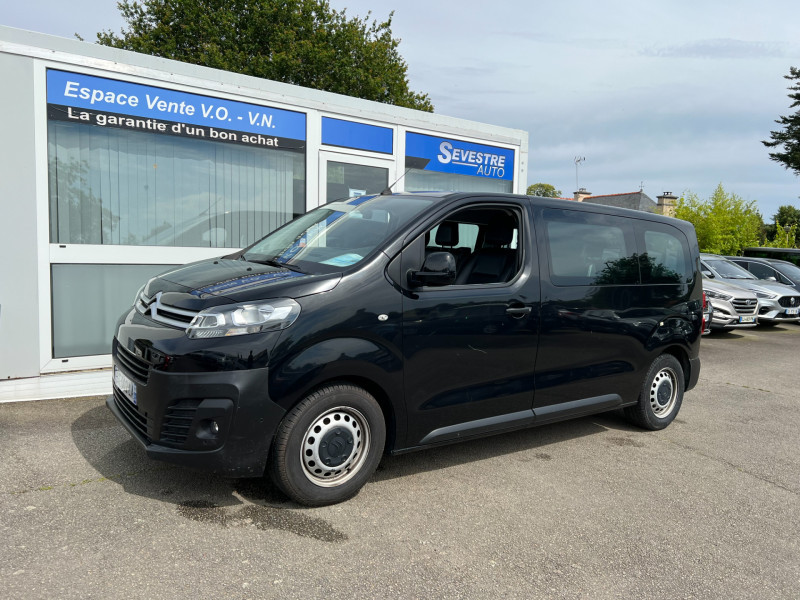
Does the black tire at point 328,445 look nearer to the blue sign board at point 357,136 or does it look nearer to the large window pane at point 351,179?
the large window pane at point 351,179

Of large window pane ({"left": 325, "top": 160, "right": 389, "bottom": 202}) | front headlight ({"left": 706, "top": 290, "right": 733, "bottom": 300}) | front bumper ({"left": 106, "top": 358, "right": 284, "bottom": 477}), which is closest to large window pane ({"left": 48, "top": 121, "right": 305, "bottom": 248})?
large window pane ({"left": 325, "top": 160, "right": 389, "bottom": 202})

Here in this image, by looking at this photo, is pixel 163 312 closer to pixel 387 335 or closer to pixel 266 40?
pixel 387 335

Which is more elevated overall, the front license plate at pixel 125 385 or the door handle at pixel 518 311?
the door handle at pixel 518 311

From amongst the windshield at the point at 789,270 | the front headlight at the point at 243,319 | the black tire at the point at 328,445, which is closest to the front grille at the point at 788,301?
the windshield at the point at 789,270

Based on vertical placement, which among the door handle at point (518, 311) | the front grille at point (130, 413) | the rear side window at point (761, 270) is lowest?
the front grille at point (130, 413)

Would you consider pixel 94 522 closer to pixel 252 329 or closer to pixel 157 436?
pixel 157 436

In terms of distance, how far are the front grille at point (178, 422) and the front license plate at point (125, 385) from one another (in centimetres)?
36

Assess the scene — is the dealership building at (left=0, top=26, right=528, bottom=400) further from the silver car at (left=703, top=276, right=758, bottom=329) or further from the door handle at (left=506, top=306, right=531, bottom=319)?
the silver car at (left=703, top=276, right=758, bottom=329)

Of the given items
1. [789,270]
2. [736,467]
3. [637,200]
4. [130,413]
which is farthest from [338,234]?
[637,200]

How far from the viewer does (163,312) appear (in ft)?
11.4

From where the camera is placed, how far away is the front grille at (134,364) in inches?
131

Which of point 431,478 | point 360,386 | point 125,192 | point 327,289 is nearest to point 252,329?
point 327,289

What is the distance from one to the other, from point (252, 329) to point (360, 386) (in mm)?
724

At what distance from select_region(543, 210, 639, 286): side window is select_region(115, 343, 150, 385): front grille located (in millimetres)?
2713
